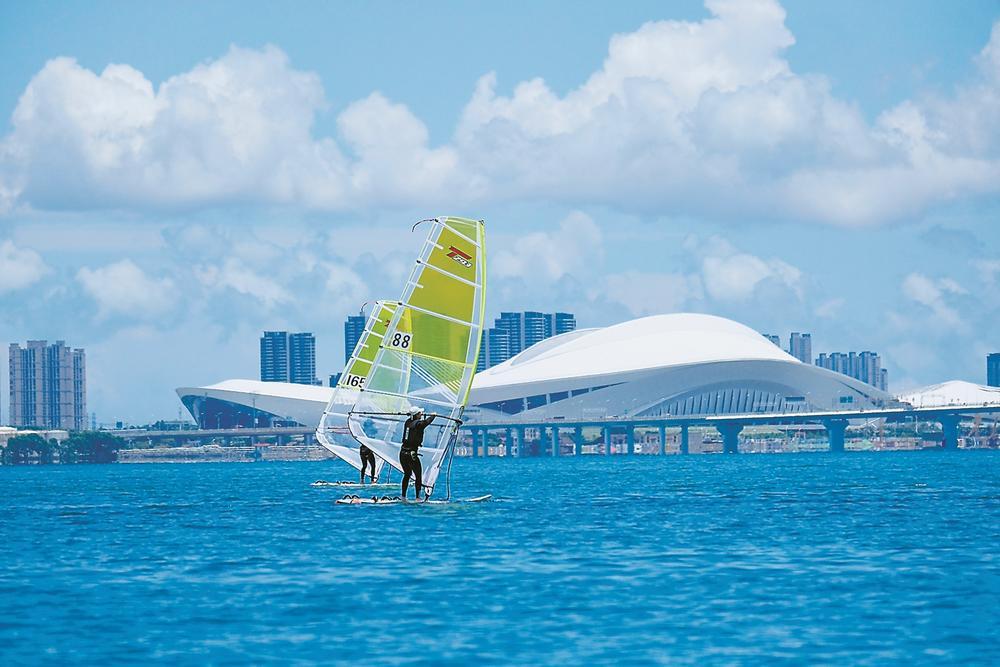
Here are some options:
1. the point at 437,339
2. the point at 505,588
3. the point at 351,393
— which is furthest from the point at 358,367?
the point at 505,588

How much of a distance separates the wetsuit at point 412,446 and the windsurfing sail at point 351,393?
15522 mm

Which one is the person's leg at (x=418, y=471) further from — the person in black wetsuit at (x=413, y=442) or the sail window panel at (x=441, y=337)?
the sail window panel at (x=441, y=337)

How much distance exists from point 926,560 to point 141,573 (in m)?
14.8

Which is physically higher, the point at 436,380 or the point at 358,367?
the point at 358,367

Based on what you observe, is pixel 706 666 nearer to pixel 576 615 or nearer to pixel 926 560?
pixel 576 615

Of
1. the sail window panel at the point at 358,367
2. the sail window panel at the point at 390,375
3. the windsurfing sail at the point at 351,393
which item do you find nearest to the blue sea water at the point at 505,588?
the sail window panel at the point at 390,375

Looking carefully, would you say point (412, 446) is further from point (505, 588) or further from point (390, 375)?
point (505, 588)

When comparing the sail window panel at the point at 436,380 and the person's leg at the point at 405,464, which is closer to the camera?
the person's leg at the point at 405,464

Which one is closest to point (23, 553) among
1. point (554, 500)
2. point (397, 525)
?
point (397, 525)

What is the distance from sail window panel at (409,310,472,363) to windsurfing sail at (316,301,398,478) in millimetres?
16039

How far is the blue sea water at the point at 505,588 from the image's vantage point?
22156mm

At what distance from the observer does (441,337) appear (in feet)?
158

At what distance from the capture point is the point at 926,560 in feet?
109

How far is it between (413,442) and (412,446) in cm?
20
